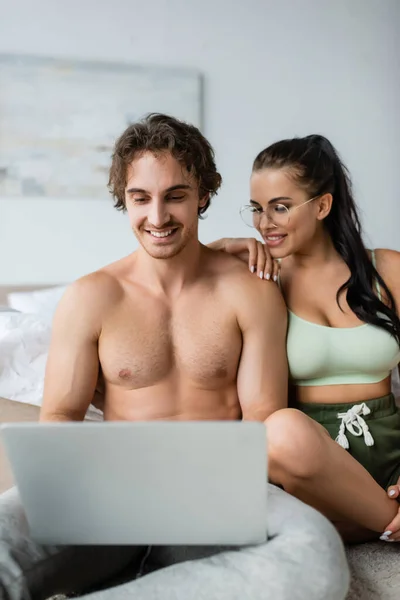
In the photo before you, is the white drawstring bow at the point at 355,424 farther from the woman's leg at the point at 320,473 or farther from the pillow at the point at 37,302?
the pillow at the point at 37,302

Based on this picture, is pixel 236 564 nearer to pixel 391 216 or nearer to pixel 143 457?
pixel 143 457

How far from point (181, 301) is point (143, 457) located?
659mm

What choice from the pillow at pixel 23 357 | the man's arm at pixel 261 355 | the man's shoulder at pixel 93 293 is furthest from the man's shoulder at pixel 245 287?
the pillow at pixel 23 357

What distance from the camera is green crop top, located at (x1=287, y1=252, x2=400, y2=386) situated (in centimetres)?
161

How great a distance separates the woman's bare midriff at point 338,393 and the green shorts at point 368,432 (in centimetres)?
2

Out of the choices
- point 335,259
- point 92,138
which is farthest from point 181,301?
point 92,138

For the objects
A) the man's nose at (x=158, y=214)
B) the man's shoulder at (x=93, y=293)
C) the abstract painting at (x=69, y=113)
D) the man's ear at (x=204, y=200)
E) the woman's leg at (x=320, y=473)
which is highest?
the abstract painting at (x=69, y=113)

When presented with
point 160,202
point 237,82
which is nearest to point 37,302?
point 160,202

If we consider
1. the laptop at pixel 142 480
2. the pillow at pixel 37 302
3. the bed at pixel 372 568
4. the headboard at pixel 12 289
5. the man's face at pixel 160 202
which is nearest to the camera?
the laptop at pixel 142 480

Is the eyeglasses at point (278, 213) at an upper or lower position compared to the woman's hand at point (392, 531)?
upper

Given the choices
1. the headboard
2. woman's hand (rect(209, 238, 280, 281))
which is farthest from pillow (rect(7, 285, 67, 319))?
woman's hand (rect(209, 238, 280, 281))

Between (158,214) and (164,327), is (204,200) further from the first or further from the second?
(164,327)

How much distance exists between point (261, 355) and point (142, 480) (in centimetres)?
57

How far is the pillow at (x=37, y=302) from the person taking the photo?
2.28 m
